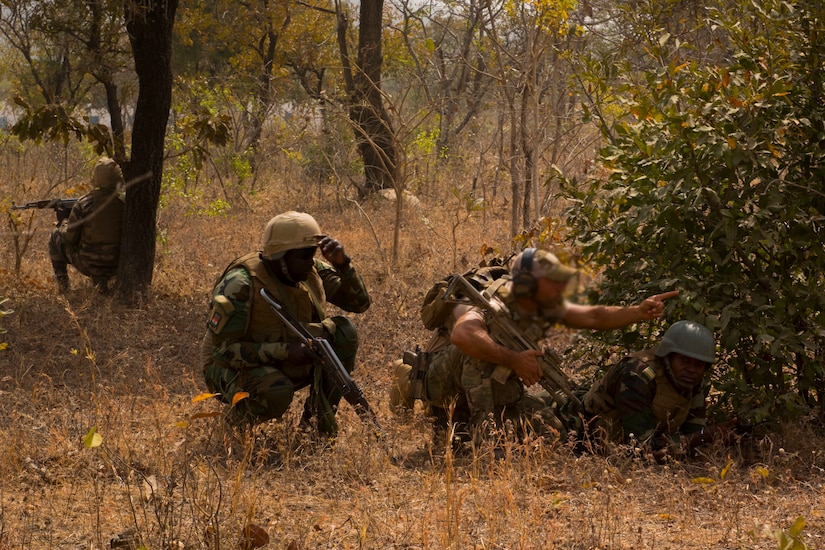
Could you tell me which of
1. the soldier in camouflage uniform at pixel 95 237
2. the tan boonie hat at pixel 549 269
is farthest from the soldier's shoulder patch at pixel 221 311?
the soldier in camouflage uniform at pixel 95 237

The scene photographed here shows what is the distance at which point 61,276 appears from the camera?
830cm

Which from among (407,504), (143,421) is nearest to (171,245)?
(143,421)

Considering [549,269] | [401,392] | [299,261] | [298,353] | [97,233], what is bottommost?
[401,392]

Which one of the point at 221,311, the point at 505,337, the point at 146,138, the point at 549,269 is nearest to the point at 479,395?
the point at 505,337

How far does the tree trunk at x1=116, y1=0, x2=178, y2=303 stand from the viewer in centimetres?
782

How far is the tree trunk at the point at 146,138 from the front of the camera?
25.6ft

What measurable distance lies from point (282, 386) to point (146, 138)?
12.8ft

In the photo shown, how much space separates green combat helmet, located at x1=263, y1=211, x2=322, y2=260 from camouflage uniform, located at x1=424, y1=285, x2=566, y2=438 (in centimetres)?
87

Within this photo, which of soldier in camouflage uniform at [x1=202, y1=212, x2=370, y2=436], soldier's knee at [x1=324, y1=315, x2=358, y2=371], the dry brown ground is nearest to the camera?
the dry brown ground

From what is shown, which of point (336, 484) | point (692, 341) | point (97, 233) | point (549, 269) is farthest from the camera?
point (97, 233)

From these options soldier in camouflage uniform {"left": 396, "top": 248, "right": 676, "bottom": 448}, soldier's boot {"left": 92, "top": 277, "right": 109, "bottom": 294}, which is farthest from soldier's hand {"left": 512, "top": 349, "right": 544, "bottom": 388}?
soldier's boot {"left": 92, "top": 277, "right": 109, "bottom": 294}

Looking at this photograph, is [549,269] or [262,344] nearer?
[549,269]

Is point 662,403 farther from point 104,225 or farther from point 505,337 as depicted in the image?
point 104,225

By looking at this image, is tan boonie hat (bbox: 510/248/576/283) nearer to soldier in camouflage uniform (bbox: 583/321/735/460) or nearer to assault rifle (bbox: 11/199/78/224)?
soldier in camouflage uniform (bbox: 583/321/735/460)
